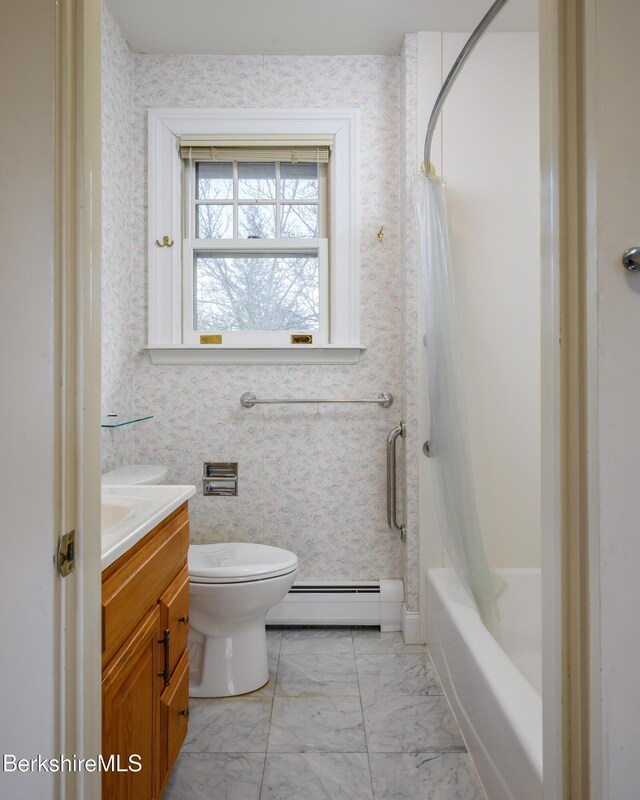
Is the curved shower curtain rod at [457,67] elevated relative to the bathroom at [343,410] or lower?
elevated

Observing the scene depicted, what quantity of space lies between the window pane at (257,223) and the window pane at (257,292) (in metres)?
0.10

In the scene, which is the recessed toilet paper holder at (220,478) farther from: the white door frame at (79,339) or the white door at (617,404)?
the white door at (617,404)

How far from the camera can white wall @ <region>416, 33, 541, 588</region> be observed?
86.1 inches

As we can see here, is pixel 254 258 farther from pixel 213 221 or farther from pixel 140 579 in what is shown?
pixel 140 579

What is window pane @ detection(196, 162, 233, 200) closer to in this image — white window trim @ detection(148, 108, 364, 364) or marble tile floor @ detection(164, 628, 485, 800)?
white window trim @ detection(148, 108, 364, 364)

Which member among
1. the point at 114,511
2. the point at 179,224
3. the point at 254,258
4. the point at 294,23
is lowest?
the point at 114,511

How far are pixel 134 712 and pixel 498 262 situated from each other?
6.65ft

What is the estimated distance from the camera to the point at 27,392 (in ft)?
1.98

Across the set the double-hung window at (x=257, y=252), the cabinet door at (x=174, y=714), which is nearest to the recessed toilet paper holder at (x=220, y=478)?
the double-hung window at (x=257, y=252)

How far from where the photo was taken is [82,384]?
67cm

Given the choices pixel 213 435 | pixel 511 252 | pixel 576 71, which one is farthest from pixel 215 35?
pixel 576 71

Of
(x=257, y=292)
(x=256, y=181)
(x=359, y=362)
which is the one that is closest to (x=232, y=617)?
(x=359, y=362)

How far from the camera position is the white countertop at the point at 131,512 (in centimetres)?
99

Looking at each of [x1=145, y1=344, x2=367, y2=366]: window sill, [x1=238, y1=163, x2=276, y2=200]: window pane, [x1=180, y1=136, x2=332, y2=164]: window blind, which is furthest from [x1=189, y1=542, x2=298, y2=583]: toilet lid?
[x1=180, y1=136, x2=332, y2=164]: window blind
